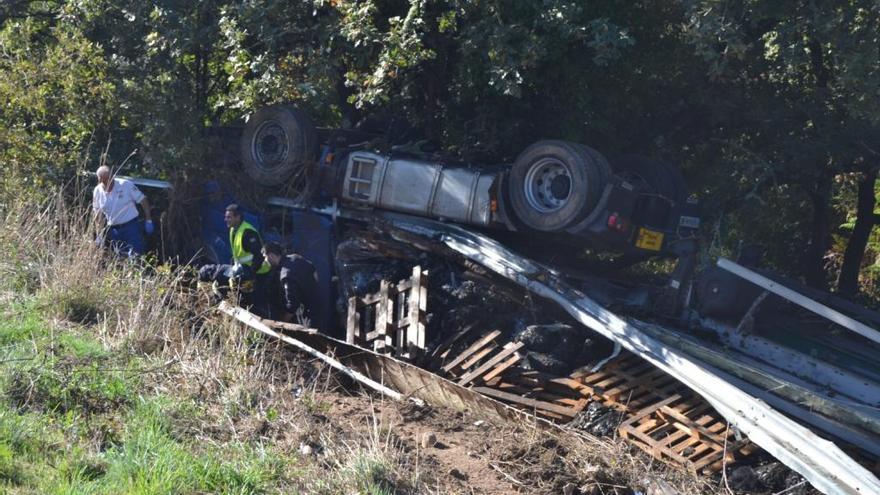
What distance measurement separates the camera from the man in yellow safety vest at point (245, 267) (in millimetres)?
10406

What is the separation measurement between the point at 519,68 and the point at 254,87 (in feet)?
9.99

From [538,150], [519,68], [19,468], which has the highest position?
[519,68]

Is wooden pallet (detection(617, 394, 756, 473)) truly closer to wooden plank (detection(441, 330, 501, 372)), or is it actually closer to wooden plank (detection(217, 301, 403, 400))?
wooden plank (detection(441, 330, 501, 372))

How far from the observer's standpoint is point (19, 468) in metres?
5.93

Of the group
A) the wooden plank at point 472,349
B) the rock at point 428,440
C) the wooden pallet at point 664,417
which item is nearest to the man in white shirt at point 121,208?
the wooden plank at point 472,349

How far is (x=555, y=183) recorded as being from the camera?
9773 mm

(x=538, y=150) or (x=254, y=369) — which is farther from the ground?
(x=538, y=150)

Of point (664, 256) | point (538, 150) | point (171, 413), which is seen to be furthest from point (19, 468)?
point (664, 256)

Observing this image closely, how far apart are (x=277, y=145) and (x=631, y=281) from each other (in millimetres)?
4184

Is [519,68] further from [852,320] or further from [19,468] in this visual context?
[19,468]

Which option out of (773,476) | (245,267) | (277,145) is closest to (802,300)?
(773,476)

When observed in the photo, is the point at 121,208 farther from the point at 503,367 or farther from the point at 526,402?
the point at 526,402

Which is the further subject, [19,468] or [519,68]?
[519,68]

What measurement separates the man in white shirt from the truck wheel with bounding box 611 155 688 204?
17.1 feet
